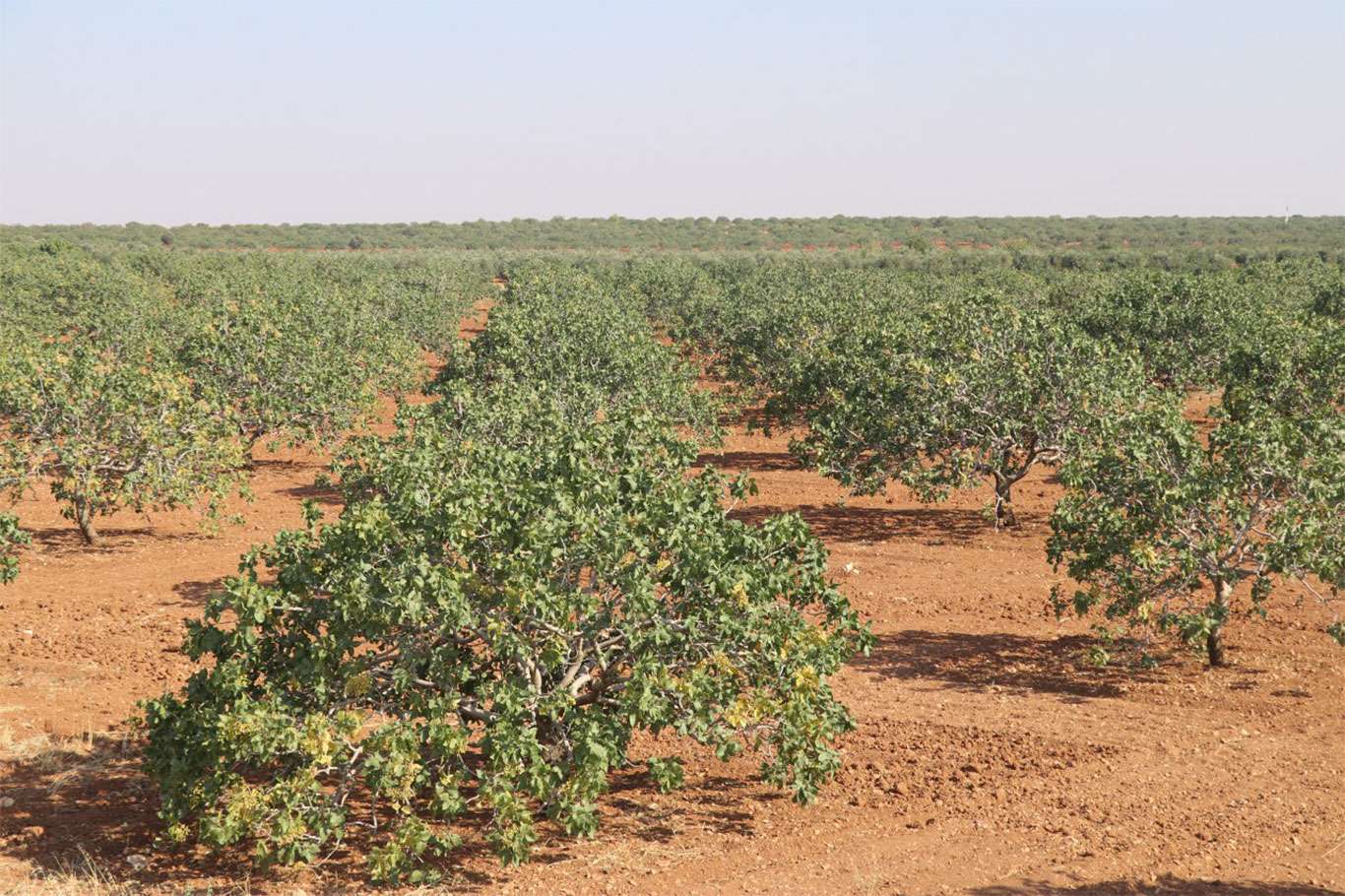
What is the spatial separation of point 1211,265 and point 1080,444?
232 feet

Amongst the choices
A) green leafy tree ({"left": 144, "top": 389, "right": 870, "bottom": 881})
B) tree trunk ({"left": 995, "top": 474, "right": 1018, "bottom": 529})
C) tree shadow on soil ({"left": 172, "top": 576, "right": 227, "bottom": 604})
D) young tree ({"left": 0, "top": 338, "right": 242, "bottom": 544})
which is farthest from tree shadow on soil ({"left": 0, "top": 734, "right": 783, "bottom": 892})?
tree trunk ({"left": 995, "top": 474, "right": 1018, "bottom": 529})

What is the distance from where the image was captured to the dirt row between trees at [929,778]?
34.1 feet

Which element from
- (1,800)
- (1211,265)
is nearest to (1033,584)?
(1,800)

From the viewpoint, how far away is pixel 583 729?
994cm

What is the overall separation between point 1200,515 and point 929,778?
539cm

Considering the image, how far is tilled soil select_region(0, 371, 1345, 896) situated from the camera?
10414 mm

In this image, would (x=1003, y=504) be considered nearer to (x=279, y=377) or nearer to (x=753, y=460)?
(x=753, y=460)

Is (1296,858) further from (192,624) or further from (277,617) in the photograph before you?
(192,624)

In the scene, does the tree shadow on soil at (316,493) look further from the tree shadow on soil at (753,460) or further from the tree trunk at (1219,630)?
the tree trunk at (1219,630)

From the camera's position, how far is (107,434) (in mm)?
20734

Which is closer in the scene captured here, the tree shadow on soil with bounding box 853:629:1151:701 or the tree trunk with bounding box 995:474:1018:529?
the tree shadow on soil with bounding box 853:629:1151:701

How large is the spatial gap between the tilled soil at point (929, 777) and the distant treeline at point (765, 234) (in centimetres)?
10101

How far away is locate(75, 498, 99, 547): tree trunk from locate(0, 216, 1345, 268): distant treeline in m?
98.9

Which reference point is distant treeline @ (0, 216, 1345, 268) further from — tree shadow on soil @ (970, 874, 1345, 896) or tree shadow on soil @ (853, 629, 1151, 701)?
tree shadow on soil @ (970, 874, 1345, 896)
